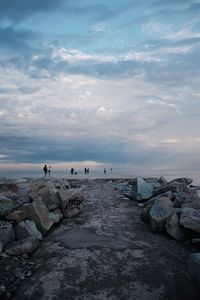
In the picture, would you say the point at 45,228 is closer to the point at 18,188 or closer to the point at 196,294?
the point at 18,188

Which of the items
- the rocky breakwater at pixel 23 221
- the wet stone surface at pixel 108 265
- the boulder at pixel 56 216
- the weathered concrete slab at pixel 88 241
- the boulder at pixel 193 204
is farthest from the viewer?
the boulder at pixel 56 216

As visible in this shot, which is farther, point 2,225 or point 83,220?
point 83,220

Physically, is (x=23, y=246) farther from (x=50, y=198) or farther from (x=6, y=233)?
(x=50, y=198)

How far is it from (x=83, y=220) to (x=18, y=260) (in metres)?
3.13

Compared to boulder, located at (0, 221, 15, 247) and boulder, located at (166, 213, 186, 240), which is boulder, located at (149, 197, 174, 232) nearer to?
boulder, located at (166, 213, 186, 240)

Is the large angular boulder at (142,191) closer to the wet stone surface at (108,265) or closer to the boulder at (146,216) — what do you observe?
the boulder at (146,216)

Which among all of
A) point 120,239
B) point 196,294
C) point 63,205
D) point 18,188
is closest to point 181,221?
point 120,239

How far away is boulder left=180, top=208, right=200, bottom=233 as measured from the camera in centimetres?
827

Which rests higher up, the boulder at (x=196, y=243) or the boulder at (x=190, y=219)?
the boulder at (x=190, y=219)

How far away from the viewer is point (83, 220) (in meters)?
10.3

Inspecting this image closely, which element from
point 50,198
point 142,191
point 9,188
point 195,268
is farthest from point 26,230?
point 142,191

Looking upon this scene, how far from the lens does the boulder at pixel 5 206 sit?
9031 mm

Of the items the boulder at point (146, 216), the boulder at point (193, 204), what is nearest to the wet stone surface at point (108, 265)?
the boulder at point (146, 216)

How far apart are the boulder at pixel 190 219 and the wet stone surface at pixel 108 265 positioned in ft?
1.59
